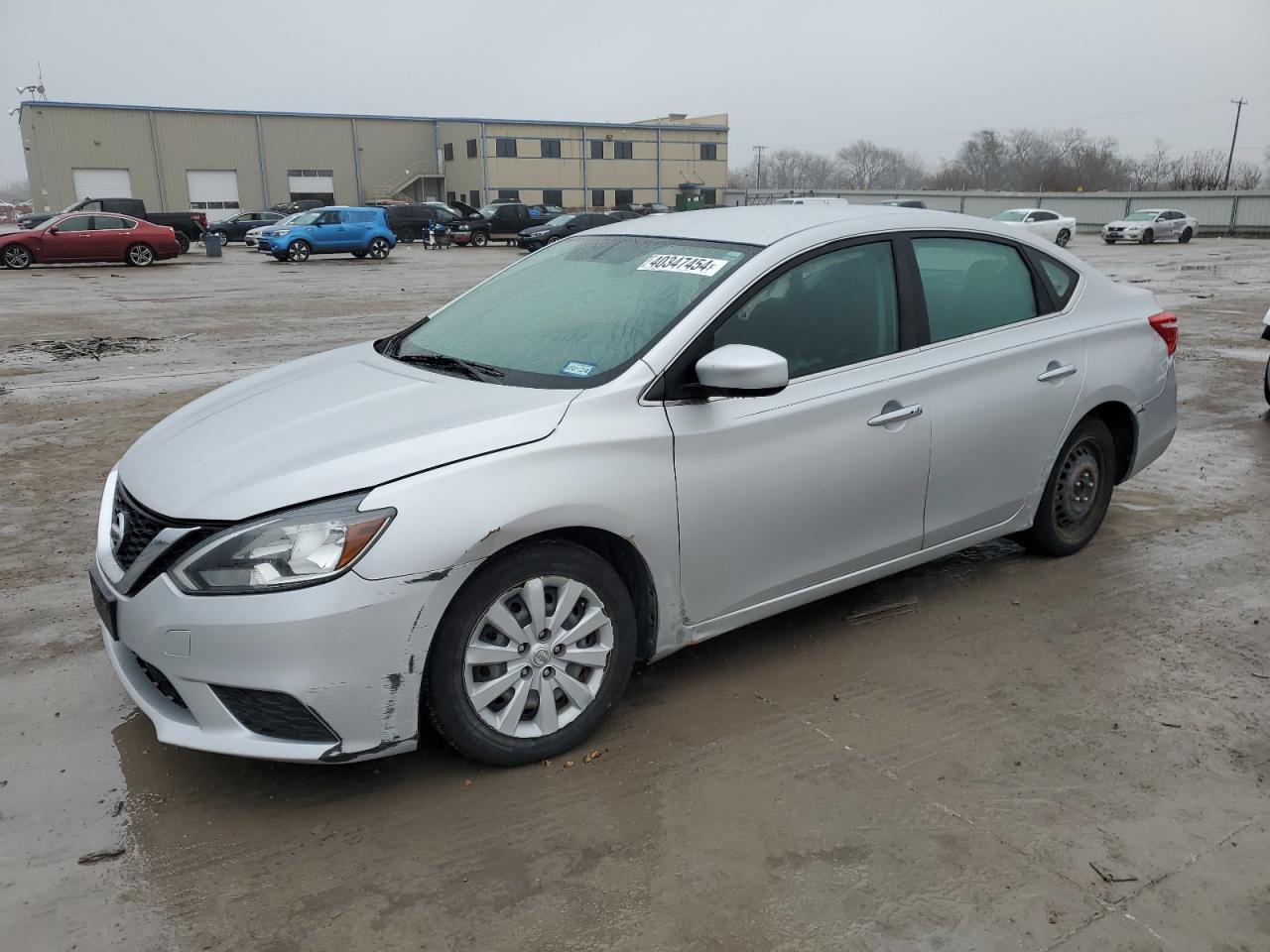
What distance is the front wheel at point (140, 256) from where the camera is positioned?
28047 mm

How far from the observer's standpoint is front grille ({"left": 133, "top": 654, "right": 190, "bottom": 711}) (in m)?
2.97

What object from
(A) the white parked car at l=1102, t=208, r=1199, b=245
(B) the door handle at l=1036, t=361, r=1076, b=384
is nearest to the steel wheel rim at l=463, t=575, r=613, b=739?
(B) the door handle at l=1036, t=361, r=1076, b=384

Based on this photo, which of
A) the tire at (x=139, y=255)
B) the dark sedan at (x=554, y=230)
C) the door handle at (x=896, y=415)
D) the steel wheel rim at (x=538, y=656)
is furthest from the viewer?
the dark sedan at (x=554, y=230)

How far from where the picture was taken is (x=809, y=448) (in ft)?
12.1

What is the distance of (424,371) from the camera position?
375 cm

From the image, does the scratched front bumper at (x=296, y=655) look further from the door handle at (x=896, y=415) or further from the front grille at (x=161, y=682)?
the door handle at (x=896, y=415)

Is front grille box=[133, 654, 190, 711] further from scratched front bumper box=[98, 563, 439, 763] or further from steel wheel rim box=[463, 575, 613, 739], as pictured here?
steel wheel rim box=[463, 575, 613, 739]

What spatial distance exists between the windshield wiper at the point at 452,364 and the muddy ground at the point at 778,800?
130cm

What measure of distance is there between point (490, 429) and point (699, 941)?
60.7 inches

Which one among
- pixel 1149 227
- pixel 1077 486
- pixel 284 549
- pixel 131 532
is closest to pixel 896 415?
→ pixel 1077 486

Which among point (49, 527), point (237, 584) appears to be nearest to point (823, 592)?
point (237, 584)

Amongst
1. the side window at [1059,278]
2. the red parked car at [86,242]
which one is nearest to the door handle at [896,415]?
the side window at [1059,278]

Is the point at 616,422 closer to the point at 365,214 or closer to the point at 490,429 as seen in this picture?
the point at 490,429

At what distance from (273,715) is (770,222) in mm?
2620
